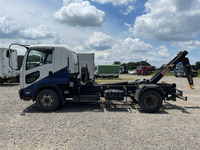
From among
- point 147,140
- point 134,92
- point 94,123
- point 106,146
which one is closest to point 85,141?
point 106,146

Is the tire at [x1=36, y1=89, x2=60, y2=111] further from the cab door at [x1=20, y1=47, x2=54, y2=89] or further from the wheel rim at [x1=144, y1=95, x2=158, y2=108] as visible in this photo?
the wheel rim at [x1=144, y1=95, x2=158, y2=108]

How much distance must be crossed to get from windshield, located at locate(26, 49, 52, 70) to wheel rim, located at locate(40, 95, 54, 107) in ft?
4.67

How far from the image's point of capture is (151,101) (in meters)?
6.80

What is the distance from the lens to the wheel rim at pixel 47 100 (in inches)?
261

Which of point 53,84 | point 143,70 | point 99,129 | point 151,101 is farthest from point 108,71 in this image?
point 99,129

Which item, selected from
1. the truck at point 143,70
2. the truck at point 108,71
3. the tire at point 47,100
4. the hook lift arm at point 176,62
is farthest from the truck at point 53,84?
the truck at point 143,70

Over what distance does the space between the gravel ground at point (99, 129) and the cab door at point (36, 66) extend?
4.83 ft

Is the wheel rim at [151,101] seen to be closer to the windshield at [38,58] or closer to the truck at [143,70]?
the windshield at [38,58]

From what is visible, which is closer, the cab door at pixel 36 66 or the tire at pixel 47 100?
the cab door at pixel 36 66

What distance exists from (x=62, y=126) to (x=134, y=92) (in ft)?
12.5

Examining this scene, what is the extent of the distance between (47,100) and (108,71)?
23.9 m

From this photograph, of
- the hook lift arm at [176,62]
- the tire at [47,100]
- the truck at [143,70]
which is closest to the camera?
the tire at [47,100]

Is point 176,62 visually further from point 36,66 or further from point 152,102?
point 36,66

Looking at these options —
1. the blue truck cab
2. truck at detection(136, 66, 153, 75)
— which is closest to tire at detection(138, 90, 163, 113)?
the blue truck cab
